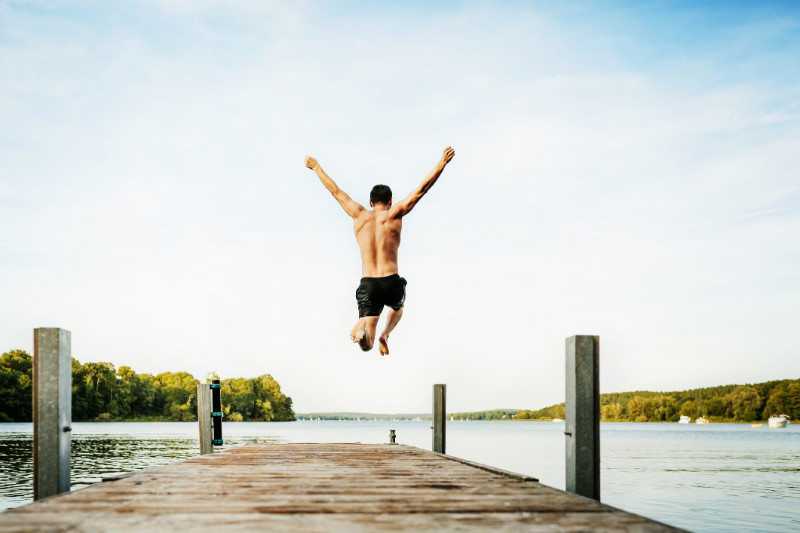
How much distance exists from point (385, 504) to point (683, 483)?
102ft

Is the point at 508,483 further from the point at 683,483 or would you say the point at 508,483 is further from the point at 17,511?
the point at 683,483

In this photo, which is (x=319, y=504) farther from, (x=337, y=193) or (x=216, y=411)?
(x=216, y=411)

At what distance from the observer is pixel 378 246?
8.88 meters

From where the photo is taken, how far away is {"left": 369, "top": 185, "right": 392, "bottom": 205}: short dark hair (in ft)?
29.6

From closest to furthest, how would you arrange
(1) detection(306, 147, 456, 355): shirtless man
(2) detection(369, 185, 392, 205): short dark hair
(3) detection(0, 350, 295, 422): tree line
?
(1) detection(306, 147, 456, 355): shirtless man < (2) detection(369, 185, 392, 205): short dark hair < (3) detection(0, 350, 295, 422): tree line

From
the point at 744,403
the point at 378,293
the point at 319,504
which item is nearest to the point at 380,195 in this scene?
the point at 378,293

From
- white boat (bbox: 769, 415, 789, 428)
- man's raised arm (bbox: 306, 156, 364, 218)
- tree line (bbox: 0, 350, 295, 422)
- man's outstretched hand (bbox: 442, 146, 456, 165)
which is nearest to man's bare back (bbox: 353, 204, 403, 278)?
man's raised arm (bbox: 306, 156, 364, 218)

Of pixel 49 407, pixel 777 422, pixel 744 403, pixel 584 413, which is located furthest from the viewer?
pixel 744 403

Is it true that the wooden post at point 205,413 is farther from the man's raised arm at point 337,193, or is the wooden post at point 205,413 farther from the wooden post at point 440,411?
the man's raised arm at point 337,193

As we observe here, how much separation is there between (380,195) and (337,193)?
0.59 meters

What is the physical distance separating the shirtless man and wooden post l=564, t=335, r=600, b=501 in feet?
11.7

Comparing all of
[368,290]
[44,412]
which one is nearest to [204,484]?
[44,412]

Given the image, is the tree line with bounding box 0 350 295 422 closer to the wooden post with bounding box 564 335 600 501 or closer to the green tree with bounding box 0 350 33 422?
the green tree with bounding box 0 350 33 422

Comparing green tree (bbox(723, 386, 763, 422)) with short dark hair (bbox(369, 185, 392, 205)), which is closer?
short dark hair (bbox(369, 185, 392, 205))
